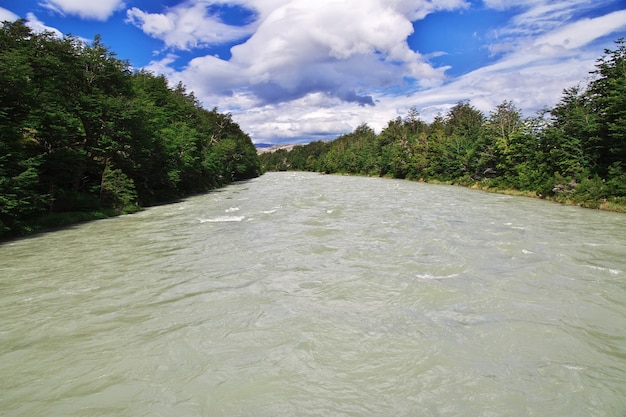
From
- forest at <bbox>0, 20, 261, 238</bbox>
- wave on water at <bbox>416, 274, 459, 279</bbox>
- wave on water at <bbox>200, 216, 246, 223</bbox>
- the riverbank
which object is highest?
forest at <bbox>0, 20, 261, 238</bbox>

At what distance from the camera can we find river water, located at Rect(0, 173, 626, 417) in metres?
4.89

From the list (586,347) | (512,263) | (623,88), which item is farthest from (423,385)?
(623,88)

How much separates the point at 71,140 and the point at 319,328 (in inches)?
947

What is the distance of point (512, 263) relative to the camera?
1091cm

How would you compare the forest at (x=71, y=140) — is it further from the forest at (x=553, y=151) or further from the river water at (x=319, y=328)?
the forest at (x=553, y=151)

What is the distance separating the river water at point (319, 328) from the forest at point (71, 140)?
515cm

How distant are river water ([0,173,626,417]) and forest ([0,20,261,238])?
515cm

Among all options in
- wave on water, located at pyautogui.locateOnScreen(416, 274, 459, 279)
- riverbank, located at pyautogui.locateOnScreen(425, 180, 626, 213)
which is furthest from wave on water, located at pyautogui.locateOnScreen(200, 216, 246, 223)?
riverbank, located at pyautogui.locateOnScreen(425, 180, 626, 213)

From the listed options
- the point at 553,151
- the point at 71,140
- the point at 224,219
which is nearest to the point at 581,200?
the point at 553,151

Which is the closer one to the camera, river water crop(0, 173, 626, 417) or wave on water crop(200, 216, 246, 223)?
river water crop(0, 173, 626, 417)

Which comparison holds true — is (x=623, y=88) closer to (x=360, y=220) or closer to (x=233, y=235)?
(x=360, y=220)

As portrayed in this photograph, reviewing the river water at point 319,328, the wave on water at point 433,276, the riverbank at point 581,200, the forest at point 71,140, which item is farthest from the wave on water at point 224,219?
the riverbank at point 581,200

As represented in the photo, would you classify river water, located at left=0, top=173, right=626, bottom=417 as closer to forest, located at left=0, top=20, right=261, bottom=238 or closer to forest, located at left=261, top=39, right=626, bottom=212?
forest, located at left=0, top=20, right=261, bottom=238

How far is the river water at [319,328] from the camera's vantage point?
16.0 ft
